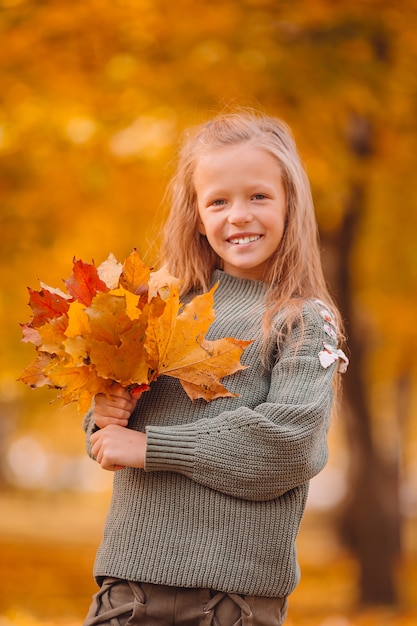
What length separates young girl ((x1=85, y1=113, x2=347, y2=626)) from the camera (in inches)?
103

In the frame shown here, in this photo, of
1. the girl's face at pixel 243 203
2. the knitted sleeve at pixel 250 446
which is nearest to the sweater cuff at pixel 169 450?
the knitted sleeve at pixel 250 446

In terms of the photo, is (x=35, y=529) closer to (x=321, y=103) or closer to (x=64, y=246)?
(x=64, y=246)

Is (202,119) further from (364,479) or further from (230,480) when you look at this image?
(364,479)

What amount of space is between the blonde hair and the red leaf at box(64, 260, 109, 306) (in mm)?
550

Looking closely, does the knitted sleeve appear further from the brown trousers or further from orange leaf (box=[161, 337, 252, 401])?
the brown trousers

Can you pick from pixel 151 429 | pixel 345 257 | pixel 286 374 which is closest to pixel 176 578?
pixel 151 429

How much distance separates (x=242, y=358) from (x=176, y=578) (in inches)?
26.2

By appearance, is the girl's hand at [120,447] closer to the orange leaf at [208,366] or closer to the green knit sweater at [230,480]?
the green knit sweater at [230,480]

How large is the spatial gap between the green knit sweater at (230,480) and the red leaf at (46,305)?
40 cm

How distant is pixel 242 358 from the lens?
2844 mm

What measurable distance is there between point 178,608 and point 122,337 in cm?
79

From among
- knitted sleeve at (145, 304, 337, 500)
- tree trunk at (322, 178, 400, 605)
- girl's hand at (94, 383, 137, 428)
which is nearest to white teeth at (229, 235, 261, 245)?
knitted sleeve at (145, 304, 337, 500)

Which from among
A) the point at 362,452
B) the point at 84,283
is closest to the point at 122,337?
A: the point at 84,283

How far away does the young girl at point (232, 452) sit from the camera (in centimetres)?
262
